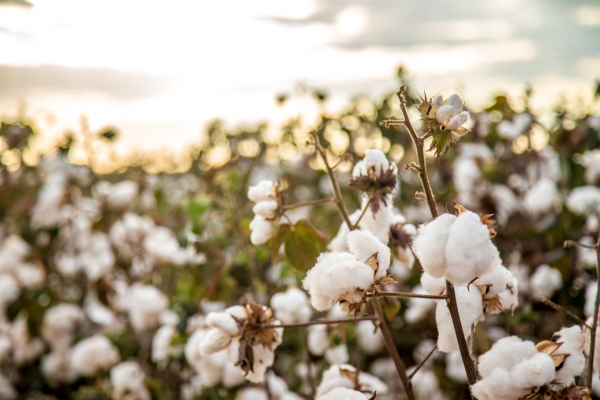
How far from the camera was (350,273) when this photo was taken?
56 cm

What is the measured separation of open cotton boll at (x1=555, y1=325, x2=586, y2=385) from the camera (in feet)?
1.97

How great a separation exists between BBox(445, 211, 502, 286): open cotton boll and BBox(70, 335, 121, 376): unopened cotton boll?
59.4 inches

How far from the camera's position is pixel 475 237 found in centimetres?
50

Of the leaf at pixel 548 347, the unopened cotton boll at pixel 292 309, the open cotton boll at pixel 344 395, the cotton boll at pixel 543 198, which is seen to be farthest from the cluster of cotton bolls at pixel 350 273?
the cotton boll at pixel 543 198

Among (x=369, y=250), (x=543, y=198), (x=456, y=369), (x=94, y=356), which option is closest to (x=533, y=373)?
(x=369, y=250)

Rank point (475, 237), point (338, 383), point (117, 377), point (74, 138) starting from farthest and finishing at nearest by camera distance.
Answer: point (74, 138)
point (117, 377)
point (338, 383)
point (475, 237)

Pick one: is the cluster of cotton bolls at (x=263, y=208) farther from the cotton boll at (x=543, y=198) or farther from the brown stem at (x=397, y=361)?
the cotton boll at (x=543, y=198)

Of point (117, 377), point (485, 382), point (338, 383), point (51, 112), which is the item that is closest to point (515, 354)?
point (485, 382)

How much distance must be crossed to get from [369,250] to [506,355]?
0.64 ft

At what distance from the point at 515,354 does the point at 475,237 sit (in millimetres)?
165

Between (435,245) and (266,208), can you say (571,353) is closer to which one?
(435,245)

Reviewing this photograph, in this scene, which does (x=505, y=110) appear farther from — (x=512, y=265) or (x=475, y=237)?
(x=475, y=237)

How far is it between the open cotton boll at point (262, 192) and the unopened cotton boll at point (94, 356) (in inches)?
48.4

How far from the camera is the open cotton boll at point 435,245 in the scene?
0.51 meters
